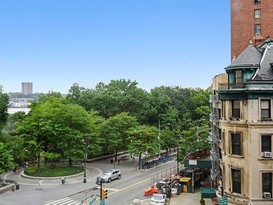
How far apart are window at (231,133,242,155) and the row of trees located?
23161mm

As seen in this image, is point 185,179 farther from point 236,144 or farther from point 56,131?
point 56,131

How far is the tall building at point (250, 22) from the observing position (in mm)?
46844

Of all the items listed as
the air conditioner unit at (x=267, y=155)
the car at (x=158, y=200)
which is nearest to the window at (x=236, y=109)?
the air conditioner unit at (x=267, y=155)

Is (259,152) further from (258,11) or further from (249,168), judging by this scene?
(258,11)

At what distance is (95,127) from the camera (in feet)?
202

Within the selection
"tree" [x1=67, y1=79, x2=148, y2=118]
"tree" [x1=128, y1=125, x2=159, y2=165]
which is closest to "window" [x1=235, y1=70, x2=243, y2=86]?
"tree" [x1=128, y1=125, x2=159, y2=165]

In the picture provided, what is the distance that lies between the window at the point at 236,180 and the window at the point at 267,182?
186cm

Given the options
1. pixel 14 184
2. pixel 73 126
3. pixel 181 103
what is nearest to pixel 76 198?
pixel 14 184

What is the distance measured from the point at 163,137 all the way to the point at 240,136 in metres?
41.3

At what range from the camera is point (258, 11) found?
47.4 meters

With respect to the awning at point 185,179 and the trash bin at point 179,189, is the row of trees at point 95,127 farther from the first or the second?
the trash bin at point 179,189

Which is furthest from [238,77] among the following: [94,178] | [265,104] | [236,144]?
[94,178]

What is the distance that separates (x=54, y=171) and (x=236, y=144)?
33.0 m

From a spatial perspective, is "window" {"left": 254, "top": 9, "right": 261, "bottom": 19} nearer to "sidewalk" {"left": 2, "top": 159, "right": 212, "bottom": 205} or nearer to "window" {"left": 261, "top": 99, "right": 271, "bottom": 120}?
"window" {"left": 261, "top": 99, "right": 271, "bottom": 120}
